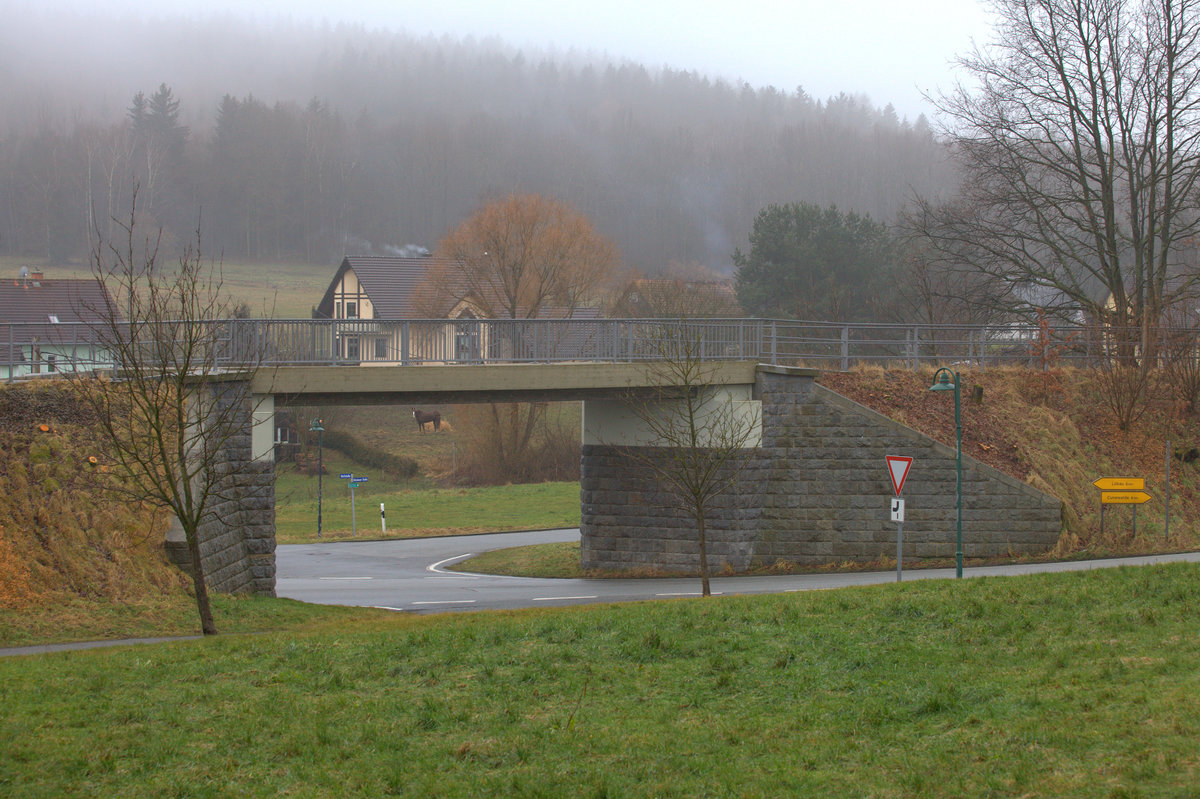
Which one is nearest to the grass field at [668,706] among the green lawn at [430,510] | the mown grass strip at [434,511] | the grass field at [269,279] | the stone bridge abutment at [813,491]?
the stone bridge abutment at [813,491]

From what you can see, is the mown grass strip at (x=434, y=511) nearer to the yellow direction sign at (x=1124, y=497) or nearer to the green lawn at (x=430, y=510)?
the green lawn at (x=430, y=510)

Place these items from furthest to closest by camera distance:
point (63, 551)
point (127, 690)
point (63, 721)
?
point (63, 551), point (127, 690), point (63, 721)

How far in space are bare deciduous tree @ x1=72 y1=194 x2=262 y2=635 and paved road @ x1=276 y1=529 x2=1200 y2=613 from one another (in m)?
4.50

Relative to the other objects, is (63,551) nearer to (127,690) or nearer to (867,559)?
(127,690)

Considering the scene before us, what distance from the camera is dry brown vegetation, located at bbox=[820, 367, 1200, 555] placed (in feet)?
74.6

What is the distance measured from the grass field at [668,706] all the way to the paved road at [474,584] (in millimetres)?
6458

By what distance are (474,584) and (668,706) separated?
1508 cm

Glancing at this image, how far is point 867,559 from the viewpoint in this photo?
874 inches

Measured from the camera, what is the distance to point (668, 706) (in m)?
8.48

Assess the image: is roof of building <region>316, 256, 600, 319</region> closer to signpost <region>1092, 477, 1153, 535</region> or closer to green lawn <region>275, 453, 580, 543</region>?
green lawn <region>275, 453, 580, 543</region>

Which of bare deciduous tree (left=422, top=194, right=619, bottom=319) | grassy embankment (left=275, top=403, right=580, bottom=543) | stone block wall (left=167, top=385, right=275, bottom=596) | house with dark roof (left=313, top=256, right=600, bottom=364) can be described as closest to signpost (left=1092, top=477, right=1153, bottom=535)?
house with dark roof (left=313, top=256, right=600, bottom=364)

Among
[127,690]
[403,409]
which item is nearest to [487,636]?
[127,690]

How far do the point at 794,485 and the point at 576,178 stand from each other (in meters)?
111

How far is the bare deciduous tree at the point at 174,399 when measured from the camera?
1257cm
